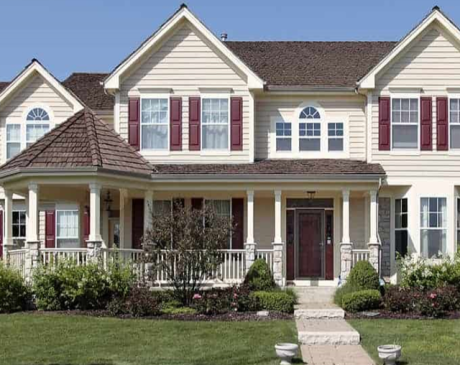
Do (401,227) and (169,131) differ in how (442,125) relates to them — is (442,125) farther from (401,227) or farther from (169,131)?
(169,131)

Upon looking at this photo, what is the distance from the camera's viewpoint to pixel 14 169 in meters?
20.7

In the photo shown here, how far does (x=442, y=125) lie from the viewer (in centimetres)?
2338

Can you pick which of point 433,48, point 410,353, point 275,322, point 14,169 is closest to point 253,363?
point 410,353

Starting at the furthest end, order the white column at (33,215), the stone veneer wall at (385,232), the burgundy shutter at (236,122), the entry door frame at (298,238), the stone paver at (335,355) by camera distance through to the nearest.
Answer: the entry door frame at (298,238) < the stone veneer wall at (385,232) < the burgundy shutter at (236,122) < the white column at (33,215) < the stone paver at (335,355)

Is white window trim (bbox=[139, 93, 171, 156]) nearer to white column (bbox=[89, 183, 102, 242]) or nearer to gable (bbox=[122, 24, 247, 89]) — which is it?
gable (bbox=[122, 24, 247, 89])

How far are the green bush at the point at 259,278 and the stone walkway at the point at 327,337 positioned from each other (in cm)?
102

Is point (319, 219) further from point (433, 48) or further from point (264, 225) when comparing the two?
point (433, 48)

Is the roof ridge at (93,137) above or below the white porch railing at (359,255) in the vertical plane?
above

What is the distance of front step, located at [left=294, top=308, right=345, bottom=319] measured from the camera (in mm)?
18688

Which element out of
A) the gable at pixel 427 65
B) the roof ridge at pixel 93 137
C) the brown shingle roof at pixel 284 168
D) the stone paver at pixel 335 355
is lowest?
the stone paver at pixel 335 355

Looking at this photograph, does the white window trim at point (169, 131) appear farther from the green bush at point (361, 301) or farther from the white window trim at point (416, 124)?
the green bush at point (361, 301)

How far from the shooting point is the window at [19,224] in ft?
88.0

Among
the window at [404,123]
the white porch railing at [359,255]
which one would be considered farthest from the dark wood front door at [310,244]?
the window at [404,123]

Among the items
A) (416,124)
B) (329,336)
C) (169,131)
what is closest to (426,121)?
(416,124)
